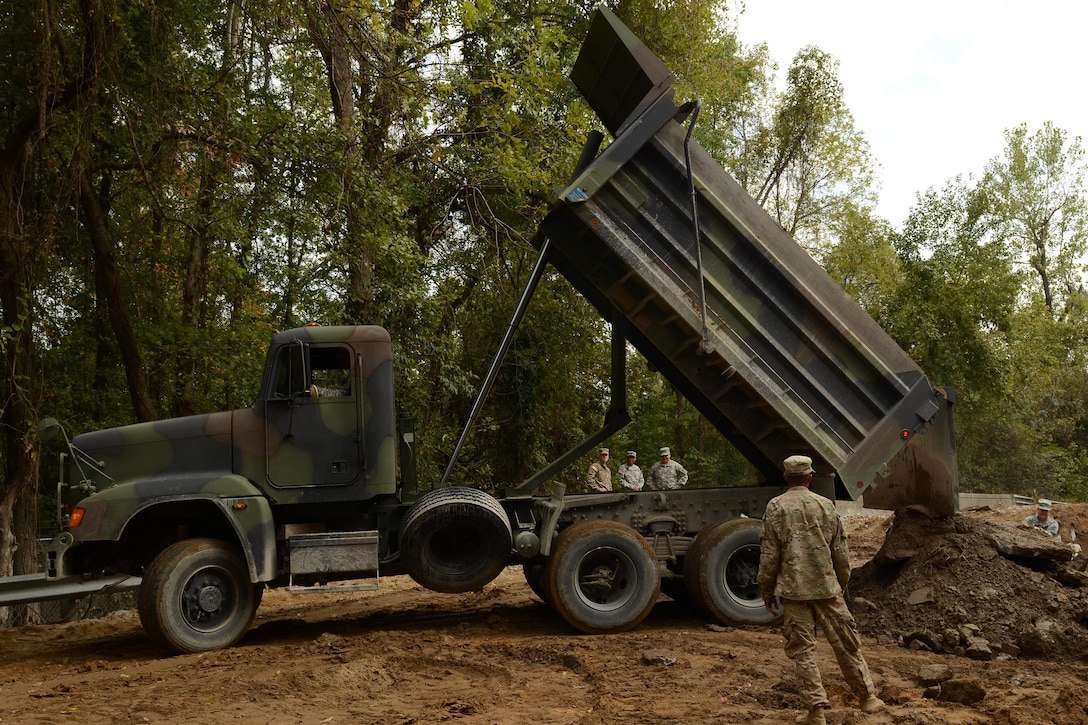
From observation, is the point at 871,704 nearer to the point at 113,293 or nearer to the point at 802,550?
the point at 802,550

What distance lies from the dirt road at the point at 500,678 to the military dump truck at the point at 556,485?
0.51m

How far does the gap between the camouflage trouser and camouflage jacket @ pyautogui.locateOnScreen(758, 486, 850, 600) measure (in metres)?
0.07

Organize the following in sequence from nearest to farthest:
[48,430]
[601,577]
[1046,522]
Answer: [48,430]
[601,577]
[1046,522]

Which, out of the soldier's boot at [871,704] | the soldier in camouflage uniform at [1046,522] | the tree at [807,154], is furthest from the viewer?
the tree at [807,154]

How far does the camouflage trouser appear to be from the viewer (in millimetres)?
5141

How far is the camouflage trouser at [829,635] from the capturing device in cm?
514

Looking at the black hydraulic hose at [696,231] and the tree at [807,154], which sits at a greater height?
the tree at [807,154]

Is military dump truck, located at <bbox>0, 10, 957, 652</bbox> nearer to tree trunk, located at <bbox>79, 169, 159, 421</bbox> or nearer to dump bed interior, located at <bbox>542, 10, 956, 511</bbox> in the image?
dump bed interior, located at <bbox>542, 10, 956, 511</bbox>

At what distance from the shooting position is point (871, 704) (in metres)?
5.06

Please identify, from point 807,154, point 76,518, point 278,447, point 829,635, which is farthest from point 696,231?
point 807,154

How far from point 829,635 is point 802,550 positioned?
18.4 inches

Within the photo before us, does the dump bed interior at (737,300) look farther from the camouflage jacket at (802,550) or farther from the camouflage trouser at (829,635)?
the camouflage trouser at (829,635)

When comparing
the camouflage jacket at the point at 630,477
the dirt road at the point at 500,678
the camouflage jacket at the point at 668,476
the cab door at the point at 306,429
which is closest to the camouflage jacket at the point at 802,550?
the dirt road at the point at 500,678

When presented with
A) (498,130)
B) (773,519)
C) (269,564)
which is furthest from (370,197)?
(773,519)
